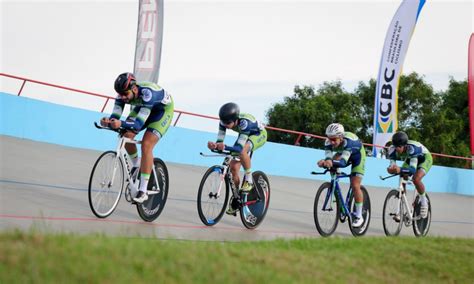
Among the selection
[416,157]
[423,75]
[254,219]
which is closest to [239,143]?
[254,219]

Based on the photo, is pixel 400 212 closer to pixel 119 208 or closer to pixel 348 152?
pixel 348 152

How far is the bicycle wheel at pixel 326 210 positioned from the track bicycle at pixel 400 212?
5.13 ft

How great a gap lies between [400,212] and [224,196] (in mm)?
3732

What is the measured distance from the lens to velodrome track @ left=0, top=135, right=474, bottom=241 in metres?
8.27

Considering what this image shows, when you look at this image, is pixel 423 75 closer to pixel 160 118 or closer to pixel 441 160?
pixel 441 160

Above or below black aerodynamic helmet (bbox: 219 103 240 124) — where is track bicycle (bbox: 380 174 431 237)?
below

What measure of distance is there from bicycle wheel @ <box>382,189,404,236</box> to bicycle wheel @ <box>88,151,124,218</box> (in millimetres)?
4999

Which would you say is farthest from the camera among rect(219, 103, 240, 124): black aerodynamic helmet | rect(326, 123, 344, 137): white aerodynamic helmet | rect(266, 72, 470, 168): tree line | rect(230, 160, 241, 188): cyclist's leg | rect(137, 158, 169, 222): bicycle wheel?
rect(266, 72, 470, 168): tree line

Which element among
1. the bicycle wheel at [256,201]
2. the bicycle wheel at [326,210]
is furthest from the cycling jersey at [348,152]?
the bicycle wheel at [256,201]

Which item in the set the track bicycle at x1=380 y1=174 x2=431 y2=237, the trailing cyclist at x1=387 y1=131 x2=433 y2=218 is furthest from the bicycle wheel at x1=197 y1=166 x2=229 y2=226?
the trailing cyclist at x1=387 y1=131 x2=433 y2=218

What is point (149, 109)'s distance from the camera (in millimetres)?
8391

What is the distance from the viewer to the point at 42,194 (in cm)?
1027

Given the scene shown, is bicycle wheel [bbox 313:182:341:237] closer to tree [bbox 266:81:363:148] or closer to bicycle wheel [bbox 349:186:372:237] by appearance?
bicycle wheel [bbox 349:186:372:237]

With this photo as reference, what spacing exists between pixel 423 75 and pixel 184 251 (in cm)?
5362
